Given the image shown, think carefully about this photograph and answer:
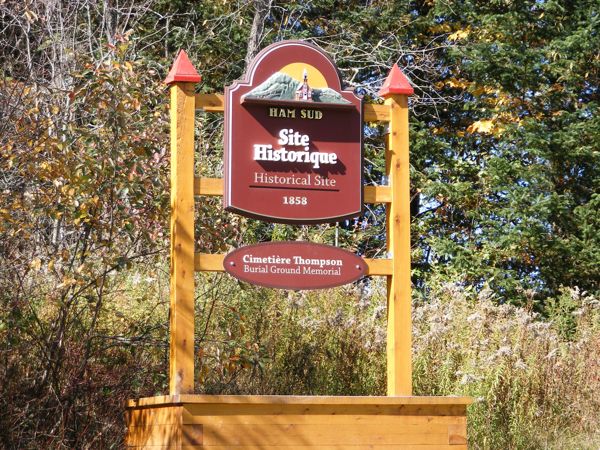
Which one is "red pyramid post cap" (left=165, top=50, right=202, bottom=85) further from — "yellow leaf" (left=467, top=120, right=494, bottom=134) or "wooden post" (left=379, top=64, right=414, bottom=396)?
"yellow leaf" (left=467, top=120, right=494, bottom=134)

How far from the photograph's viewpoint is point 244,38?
49.5 ft

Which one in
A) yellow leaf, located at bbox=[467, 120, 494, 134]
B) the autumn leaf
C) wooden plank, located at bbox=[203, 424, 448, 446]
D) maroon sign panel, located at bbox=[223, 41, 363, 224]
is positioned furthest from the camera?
the autumn leaf

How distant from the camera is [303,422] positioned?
261 inches

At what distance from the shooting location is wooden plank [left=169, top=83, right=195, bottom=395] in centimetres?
669

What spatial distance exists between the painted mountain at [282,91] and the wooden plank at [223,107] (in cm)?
24

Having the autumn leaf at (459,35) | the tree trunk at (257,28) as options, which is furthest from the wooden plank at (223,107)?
the autumn leaf at (459,35)

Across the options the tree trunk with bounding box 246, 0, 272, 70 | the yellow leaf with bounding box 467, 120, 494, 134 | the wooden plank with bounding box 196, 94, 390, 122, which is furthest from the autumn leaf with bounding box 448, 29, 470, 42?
the wooden plank with bounding box 196, 94, 390, 122

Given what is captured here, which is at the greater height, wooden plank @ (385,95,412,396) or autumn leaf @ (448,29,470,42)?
autumn leaf @ (448,29,470,42)

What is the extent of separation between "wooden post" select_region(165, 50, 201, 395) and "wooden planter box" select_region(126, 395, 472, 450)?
0.25 m

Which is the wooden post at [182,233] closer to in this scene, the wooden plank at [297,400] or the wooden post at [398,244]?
the wooden plank at [297,400]

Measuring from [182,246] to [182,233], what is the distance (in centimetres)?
9

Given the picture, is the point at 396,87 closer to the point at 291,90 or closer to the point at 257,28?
the point at 291,90

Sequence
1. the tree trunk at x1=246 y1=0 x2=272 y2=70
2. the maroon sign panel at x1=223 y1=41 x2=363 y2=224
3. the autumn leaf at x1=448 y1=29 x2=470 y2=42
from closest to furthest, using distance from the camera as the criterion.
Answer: the maroon sign panel at x1=223 y1=41 x2=363 y2=224 → the tree trunk at x1=246 y1=0 x2=272 y2=70 → the autumn leaf at x1=448 y1=29 x2=470 y2=42

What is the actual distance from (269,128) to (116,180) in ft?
4.83
